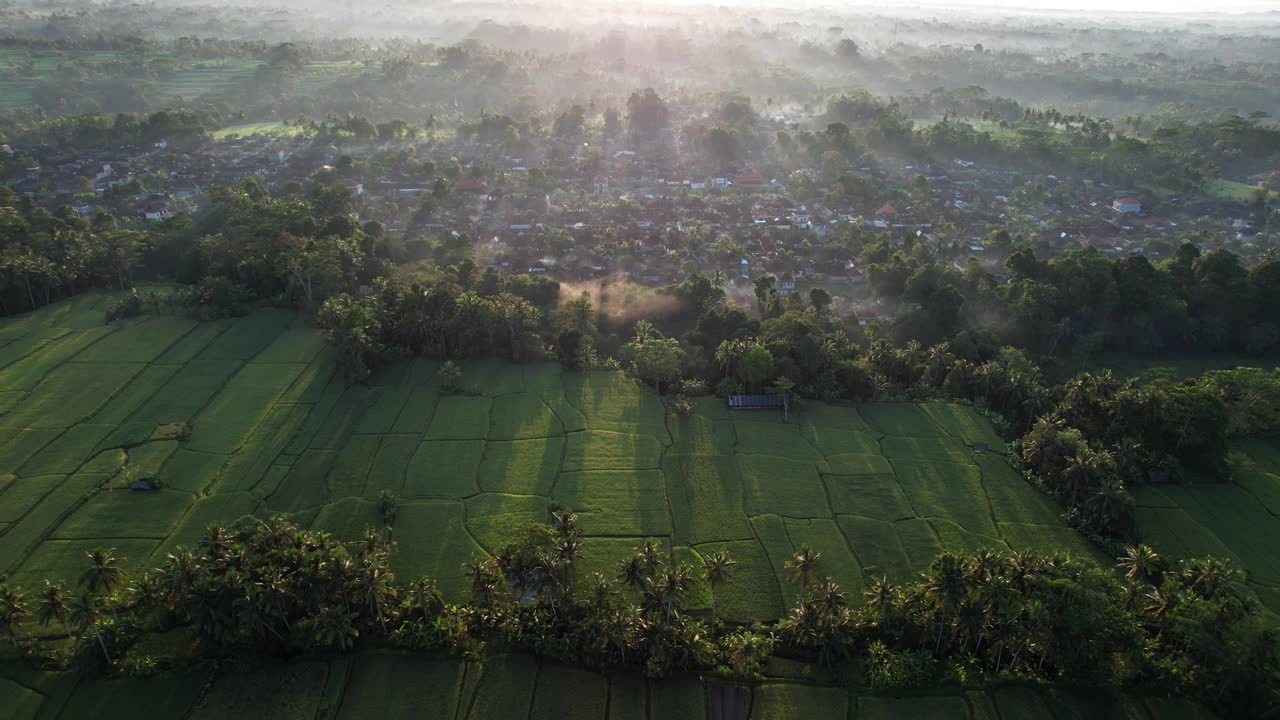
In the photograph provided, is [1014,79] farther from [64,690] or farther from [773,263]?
[64,690]

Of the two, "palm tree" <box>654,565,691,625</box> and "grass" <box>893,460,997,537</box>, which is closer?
"palm tree" <box>654,565,691,625</box>

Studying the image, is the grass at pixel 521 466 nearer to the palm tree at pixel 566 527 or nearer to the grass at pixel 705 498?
the palm tree at pixel 566 527

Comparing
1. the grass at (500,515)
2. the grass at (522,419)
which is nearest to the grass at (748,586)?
the grass at (500,515)

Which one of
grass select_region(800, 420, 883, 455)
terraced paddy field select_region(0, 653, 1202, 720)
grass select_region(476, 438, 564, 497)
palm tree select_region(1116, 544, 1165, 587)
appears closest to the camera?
terraced paddy field select_region(0, 653, 1202, 720)

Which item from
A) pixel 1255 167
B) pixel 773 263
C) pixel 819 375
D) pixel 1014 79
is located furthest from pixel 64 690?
pixel 1014 79

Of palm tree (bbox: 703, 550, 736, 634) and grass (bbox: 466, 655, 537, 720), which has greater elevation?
palm tree (bbox: 703, 550, 736, 634)

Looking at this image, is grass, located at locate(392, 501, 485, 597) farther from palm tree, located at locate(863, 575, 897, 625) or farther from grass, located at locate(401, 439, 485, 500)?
palm tree, located at locate(863, 575, 897, 625)

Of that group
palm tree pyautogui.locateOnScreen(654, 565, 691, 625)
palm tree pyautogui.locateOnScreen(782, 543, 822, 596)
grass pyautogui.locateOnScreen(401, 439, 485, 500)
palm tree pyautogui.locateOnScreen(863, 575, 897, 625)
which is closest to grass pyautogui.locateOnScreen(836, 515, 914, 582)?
palm tree pyautogui.locateOnScreen(863, 575, 897, 625)
